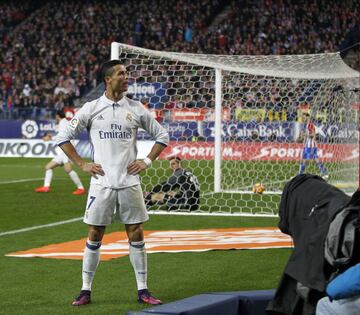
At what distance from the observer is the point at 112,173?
8742mm

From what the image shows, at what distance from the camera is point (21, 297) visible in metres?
9.05

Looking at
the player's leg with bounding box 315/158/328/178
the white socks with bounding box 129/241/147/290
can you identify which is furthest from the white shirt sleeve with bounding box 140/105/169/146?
the player's leg with bounding box 315/158/328/178

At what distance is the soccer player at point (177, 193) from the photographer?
1684 cm

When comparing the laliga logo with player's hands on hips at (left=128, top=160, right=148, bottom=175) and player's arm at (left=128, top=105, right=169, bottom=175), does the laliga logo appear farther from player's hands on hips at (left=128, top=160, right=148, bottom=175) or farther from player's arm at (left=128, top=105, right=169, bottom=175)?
player's hands on hips at (left=128, top=160, right=148, bottom=175)

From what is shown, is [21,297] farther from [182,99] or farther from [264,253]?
[182,99]

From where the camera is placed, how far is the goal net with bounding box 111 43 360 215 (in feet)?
60.6

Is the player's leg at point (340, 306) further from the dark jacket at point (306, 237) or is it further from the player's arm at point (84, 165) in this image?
the player's arm at point (84, 165)

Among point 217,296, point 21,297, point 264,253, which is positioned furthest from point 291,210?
point 264,253

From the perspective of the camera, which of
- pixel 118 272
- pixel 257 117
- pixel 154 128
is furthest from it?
pixel 257 117

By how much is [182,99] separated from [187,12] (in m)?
27.7

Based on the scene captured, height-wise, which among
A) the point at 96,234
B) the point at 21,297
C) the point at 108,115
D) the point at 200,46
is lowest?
the point at 21,297

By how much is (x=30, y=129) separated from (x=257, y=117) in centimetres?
1792

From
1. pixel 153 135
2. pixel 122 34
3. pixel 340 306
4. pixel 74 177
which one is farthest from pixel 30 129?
pixel 340 306

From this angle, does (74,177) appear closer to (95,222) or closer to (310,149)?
(310,149)
